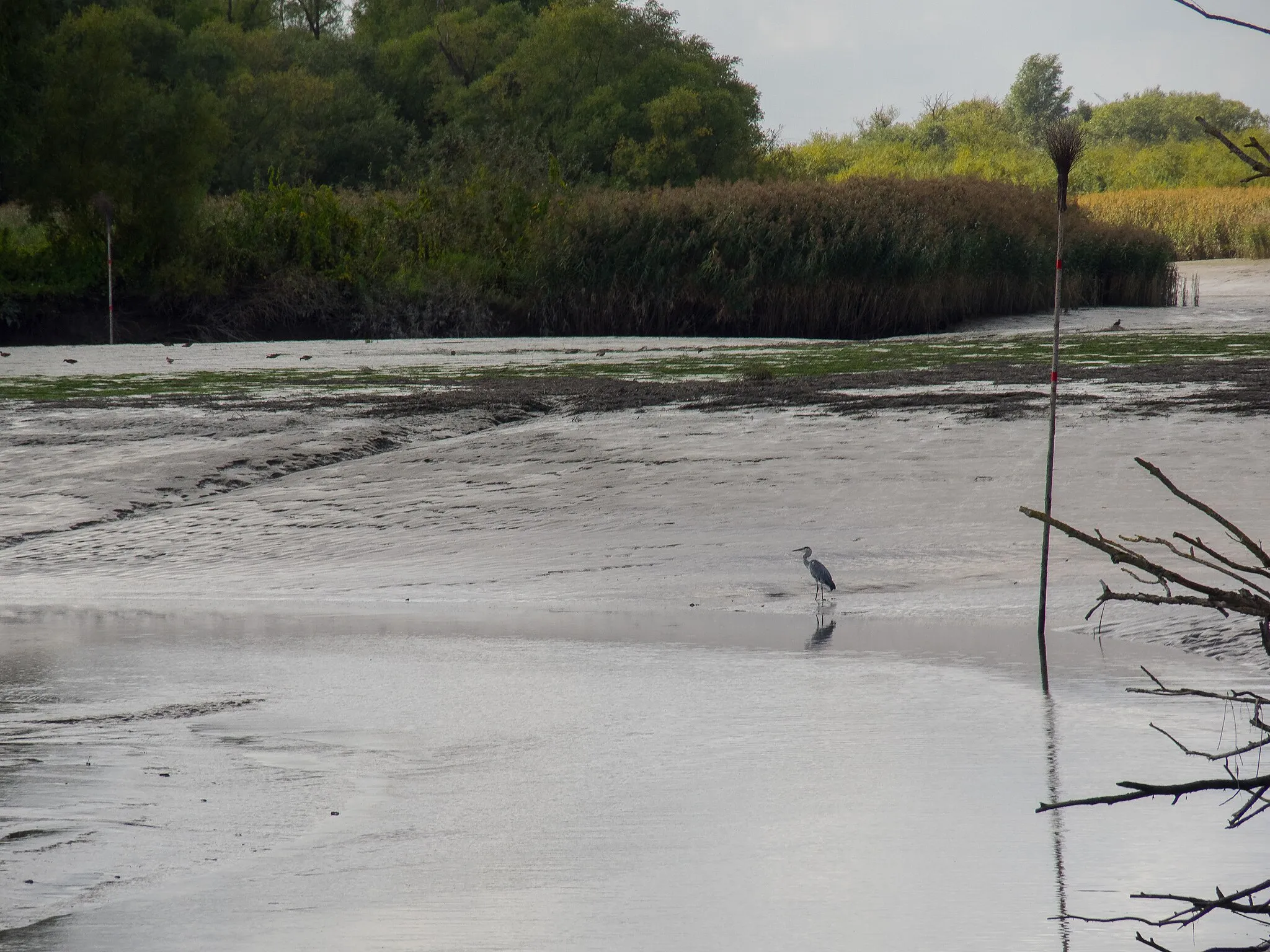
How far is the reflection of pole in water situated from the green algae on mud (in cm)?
1183

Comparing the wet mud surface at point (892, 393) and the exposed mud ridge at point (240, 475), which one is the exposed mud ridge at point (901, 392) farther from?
the exposed mud ridge at point (240, 475)

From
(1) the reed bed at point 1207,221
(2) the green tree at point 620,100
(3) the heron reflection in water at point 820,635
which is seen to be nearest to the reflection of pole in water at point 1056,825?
(3) the heron reflection in water at point 820,635

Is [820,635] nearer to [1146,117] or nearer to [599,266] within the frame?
[599,266]

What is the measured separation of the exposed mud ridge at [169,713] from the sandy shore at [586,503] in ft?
7.75

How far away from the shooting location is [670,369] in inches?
777

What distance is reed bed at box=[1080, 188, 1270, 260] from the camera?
159 ft

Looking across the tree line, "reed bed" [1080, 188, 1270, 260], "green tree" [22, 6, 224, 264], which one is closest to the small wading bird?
"green tree" [22, 6, 224, 264]

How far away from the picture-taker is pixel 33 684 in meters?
6.63

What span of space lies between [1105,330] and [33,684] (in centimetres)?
2025

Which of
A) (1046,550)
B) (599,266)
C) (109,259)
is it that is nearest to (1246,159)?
(1046,550)

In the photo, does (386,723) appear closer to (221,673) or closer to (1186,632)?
(221,673)

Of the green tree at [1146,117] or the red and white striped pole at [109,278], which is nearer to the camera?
the red and white striped pole at [109,278]

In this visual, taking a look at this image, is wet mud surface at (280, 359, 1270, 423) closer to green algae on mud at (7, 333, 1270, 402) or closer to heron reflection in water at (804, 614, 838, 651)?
green algae on mud at (7, 333, 1270, 402)

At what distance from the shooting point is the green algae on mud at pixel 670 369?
17516mm
